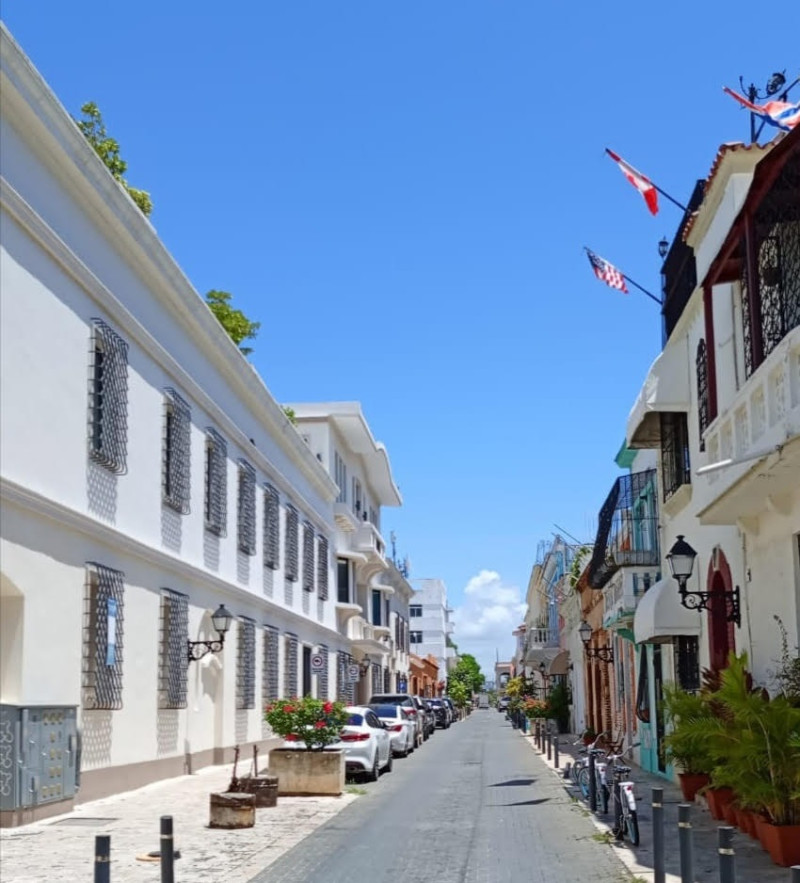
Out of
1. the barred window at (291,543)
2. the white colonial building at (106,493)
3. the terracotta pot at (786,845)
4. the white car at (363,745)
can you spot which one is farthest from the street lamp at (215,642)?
the terracotta pot at (786,845)

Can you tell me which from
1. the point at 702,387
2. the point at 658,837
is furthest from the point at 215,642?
the point at 658,837

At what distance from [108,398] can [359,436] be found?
31765 mm

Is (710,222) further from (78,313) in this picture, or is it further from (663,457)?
(78,313)

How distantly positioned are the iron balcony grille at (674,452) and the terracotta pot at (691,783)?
15.6 ft

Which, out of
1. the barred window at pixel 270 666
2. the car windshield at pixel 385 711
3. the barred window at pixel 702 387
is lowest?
the car windshield at pixel 385 711

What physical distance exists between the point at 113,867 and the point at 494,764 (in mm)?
18912

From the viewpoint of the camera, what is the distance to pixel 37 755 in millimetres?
15641

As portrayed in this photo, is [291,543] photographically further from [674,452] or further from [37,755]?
[37,755]

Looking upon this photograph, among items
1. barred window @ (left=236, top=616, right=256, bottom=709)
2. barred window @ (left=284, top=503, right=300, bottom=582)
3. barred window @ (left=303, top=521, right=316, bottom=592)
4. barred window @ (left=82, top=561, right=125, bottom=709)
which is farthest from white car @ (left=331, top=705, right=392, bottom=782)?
barred window @ (left=303, top=521, right=316, bottom=592)

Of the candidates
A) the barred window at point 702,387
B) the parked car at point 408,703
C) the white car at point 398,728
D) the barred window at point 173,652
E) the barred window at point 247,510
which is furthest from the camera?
the parked car at point 408,703

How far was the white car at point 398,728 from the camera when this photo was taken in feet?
109

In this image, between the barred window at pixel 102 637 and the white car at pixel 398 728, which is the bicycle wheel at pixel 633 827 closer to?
the barred window at pixel 102 637

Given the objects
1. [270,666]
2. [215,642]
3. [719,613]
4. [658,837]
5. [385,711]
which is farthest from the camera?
[385,711]

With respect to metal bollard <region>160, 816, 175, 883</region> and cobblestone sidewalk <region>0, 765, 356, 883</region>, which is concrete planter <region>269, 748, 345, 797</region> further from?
metal bollard <region>160, 816, 175, 883</region>
